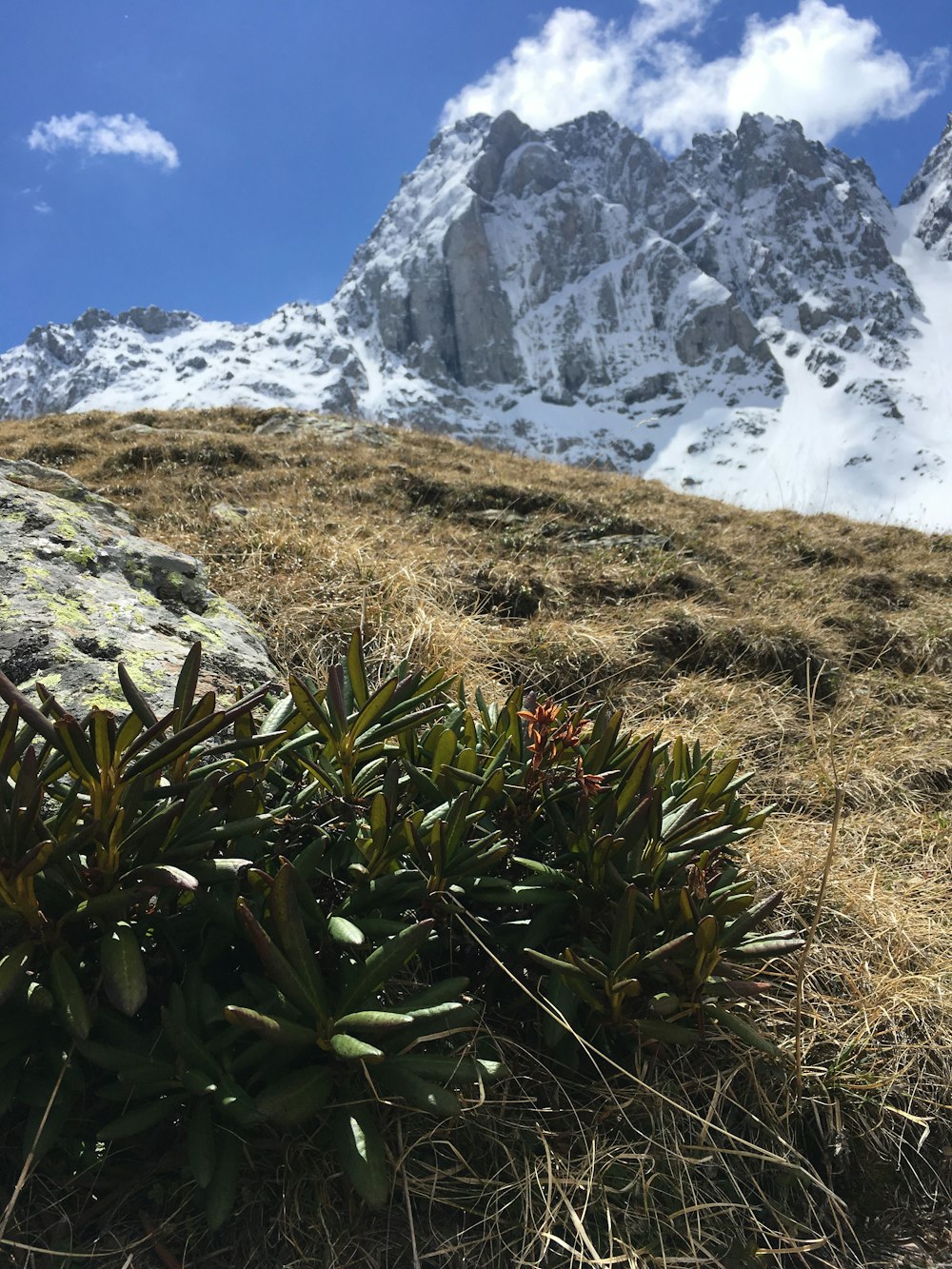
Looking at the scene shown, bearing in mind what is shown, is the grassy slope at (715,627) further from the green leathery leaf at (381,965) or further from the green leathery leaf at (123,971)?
the green leathery leaf at (123,971)

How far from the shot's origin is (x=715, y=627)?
4969mm

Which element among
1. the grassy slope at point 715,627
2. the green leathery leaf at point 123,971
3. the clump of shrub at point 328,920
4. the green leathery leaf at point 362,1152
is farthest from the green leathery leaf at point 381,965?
the grassy slope at point 715,627

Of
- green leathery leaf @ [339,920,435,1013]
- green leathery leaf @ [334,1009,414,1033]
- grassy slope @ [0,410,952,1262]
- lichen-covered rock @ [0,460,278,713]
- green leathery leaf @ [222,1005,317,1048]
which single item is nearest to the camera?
green leathery leaf @ [222,1005,317,1048]

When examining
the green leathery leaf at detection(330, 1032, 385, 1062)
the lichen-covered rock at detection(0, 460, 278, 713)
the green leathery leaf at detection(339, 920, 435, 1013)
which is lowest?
the green leathery leaf at detection(330, 1032, 385, 1062)

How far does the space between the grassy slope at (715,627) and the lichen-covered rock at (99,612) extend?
54 cm

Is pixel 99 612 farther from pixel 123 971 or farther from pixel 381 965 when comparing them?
pixel 381 965

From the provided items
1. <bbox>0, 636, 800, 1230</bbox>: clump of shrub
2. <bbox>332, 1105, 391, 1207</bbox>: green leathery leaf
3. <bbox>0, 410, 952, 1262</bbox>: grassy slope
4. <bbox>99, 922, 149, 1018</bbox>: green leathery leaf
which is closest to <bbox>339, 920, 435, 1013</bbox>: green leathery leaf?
<bbox>0, 636, 800, 1230</bbox>: clump of shrub

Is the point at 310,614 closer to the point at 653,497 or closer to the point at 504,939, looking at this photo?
the point at 504,939

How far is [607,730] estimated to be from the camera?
2072mm

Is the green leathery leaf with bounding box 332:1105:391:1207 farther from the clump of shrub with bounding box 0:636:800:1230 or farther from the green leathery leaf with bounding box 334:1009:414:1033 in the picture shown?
the green leathery leaf with bounding box 334:1009:414:1033

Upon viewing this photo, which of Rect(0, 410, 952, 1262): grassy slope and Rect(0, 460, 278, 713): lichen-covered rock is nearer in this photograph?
Rect(0, 410, 952, 1262): grassy slope

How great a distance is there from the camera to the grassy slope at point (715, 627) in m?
2.25

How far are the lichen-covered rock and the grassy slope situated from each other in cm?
54

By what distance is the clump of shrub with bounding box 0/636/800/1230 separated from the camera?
4.47 feet
